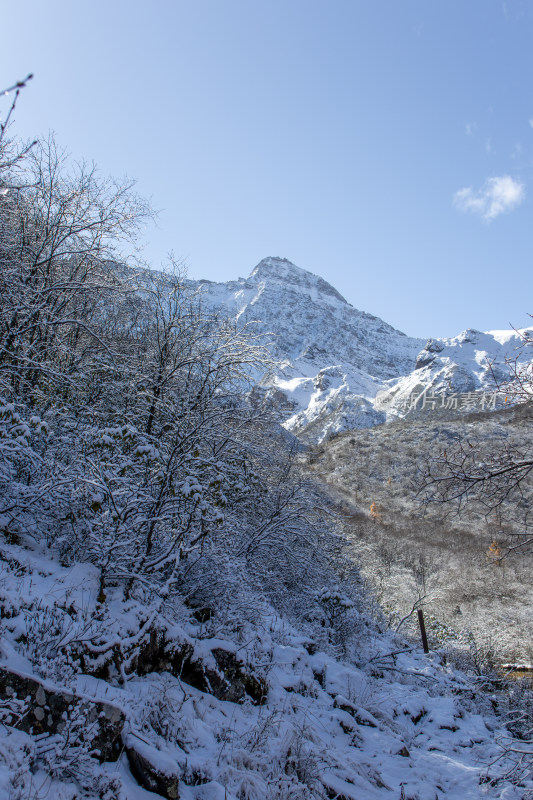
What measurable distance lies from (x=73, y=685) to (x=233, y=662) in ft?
6.94

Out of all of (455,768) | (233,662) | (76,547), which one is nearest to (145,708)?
(233,662)

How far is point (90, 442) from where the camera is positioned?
531 centimetres

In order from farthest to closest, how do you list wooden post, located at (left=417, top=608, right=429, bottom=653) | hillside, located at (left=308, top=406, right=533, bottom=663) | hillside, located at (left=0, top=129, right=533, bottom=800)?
hillside, located at (left=308, top=406, right=533, bottom=663) → wooden post, located at (left=417, top=608, right=429, bottom=653) → hillside, located at (left=0, top=129, right=533, bottom=800)

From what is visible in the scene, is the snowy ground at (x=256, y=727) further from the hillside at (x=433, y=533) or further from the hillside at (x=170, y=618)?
the hillside at (x=433, y=533)

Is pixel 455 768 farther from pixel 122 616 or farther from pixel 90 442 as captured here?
pixel 90 442

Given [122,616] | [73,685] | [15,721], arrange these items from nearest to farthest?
1. [15,721]
2. [73,685]
3. [122,616]

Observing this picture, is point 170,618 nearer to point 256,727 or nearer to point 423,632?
point 256,727

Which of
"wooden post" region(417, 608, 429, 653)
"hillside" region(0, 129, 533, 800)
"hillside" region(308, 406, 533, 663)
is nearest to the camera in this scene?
"hillside" region(0, 129, 533, 800)

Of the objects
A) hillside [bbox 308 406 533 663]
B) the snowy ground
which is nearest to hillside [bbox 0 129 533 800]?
the snowy ground

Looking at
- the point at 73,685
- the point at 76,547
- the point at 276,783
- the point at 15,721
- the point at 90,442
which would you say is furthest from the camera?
the point at 90,442

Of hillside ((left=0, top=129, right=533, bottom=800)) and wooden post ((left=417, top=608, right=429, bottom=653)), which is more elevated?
hillside ((left=0, top=129, right=533, bottom=800))

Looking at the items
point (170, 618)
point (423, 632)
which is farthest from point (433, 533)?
point (170, 618)

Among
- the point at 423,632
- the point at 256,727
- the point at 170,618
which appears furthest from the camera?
the point at 423,632

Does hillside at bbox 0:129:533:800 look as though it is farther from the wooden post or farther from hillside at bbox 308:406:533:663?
hillside at bbox 308:406:533:663
